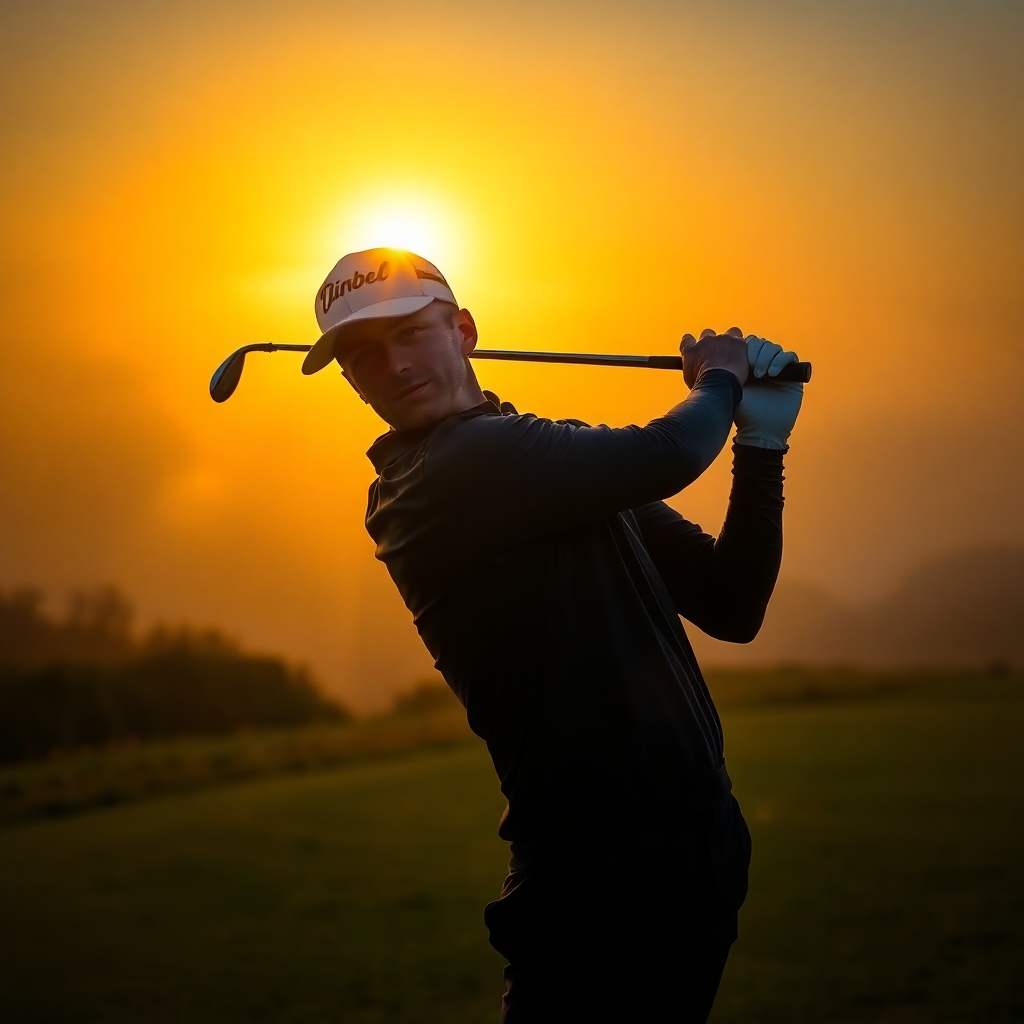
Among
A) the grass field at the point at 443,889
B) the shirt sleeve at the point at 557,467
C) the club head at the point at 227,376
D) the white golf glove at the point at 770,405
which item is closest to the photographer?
the shirt sleeve at the point at 557,467

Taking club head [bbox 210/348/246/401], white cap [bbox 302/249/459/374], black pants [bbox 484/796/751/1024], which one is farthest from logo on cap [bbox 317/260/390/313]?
black pants [bbox 484/796/751/1024]

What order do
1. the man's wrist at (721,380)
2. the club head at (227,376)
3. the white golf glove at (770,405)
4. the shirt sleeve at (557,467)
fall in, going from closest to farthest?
the shirt sleeve at (557,467) < the man's wrist at (721,380) < the white golf glove at (770,405) < the club head at (227,376)

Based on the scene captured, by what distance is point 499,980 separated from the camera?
6852mm

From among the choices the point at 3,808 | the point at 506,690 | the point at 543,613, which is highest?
the point at 543,613

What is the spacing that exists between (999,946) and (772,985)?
1.30 metres

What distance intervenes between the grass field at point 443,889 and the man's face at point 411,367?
5.01 metres

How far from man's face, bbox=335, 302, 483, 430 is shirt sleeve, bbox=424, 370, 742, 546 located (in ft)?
0.35

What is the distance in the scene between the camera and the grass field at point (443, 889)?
6371mm

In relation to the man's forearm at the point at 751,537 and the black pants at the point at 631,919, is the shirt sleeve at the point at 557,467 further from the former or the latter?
the black pants at the point at 631,919

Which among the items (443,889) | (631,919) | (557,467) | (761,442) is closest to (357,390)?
(557,467)

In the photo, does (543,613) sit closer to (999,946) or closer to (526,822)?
(526,822)

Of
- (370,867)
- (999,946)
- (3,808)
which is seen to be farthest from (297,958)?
(999,946)

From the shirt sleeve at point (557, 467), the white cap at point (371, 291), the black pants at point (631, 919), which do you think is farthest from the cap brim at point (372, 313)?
the black pants at point (631, 919)

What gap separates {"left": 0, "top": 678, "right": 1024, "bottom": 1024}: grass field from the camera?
637cm
